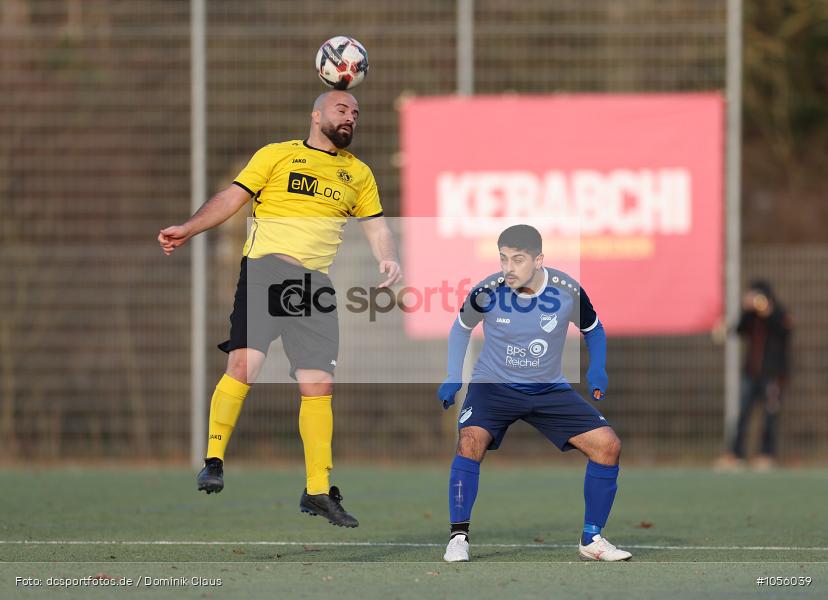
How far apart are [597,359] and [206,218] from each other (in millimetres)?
2142

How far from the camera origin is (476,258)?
15820 mm

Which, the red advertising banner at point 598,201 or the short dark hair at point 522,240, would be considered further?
the red advertising banner at point 598,201

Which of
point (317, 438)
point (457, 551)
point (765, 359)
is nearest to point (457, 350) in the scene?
point (317, 438)

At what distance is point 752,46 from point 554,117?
5411 millimetres

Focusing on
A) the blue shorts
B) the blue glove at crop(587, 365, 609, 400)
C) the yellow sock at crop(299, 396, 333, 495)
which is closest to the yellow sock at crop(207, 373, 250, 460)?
the yellow sock at crop(299, 396, 333, 495)

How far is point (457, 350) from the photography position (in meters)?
7.83

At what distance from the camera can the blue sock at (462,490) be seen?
25.2ft

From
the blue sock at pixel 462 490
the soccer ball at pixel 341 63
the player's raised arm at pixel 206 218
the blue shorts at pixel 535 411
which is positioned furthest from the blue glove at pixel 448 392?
the soccer ball at pixel 341 63

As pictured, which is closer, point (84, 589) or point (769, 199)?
point (84, 589)

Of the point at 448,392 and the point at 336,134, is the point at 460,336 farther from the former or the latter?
the point at 336,134

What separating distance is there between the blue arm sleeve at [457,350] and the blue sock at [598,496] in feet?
2.72

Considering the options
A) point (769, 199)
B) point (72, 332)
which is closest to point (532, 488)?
point (72, 332)

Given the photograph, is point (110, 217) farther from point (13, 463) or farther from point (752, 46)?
point (752, 46)

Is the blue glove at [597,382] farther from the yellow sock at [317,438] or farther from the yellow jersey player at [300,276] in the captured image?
the yellow sock at [317,438]
